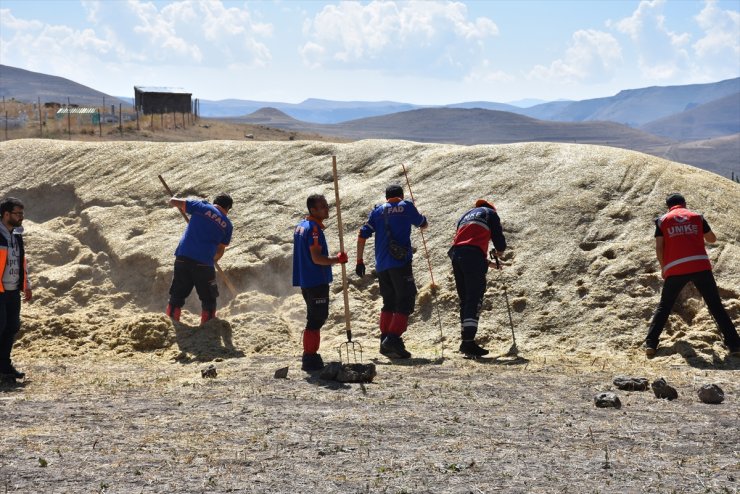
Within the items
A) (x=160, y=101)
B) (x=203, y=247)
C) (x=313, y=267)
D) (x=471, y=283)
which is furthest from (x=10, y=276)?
(x=160, y=101)

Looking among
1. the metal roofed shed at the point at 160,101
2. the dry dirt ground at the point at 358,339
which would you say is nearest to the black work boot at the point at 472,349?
the dry dirt ground at the point at 358,339

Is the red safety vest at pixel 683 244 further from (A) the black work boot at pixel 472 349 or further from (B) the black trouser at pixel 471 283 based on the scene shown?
(A) the black work boot at pixel 472 349

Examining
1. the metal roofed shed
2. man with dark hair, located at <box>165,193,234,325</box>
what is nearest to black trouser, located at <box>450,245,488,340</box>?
man with dark hair, located at <box>165,193,234,325</box>

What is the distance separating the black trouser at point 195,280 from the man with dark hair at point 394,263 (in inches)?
76.7

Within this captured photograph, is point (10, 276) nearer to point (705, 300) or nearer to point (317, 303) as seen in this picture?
point (317, 303)

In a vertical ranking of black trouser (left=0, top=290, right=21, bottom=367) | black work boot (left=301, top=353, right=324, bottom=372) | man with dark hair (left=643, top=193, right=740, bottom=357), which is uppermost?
man with dark hair (left=643, top=193, right=740, bottom=357)

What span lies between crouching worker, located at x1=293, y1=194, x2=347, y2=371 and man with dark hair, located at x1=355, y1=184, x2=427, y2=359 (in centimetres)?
78

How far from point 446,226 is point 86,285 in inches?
199

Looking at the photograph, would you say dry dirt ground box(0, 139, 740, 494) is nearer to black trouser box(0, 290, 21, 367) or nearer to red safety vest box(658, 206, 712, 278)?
black trouser box(0, 290, 21, 367)

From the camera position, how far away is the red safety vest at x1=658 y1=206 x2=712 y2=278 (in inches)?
360

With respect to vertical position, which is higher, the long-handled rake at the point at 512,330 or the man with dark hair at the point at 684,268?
the man with dark hair at the point at 684,268

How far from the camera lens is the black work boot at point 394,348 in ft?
31.5

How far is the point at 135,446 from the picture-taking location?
627cm

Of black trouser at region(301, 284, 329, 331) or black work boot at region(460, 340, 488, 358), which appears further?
black work boot at region(460, 340, 488, 358)
